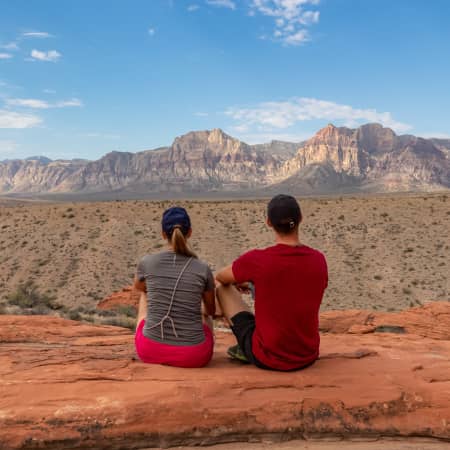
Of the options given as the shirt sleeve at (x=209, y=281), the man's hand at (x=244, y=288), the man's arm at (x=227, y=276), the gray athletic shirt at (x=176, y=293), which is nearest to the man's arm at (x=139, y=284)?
the gray athletic shirt at (x=176, y=293)

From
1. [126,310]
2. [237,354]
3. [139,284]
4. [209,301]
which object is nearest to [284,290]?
[209,301]

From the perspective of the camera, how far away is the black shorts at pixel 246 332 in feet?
13.4

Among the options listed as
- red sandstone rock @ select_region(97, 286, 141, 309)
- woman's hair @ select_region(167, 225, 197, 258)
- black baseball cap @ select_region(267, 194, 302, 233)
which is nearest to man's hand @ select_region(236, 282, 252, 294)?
woman's hair @ select_region(167, 225, 197, 258)

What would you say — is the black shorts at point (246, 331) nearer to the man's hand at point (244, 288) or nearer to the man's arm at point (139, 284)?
the man's hand at point (244, 288)

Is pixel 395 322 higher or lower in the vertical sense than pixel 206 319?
lower

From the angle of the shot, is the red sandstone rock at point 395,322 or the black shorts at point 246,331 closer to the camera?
the black shorts at point 246,331

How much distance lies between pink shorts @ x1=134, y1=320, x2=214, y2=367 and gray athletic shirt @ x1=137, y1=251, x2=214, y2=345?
77 mm

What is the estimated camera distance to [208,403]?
3705 millimetres

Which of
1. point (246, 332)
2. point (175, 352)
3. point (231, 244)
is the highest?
point (246, 332)

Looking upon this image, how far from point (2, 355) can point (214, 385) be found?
2568mm

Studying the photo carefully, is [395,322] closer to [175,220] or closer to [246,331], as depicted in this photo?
[246,331]

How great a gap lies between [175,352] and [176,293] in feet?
2.03

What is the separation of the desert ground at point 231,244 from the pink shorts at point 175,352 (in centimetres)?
1772

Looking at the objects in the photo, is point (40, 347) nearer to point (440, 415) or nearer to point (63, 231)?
point (440, 415)
